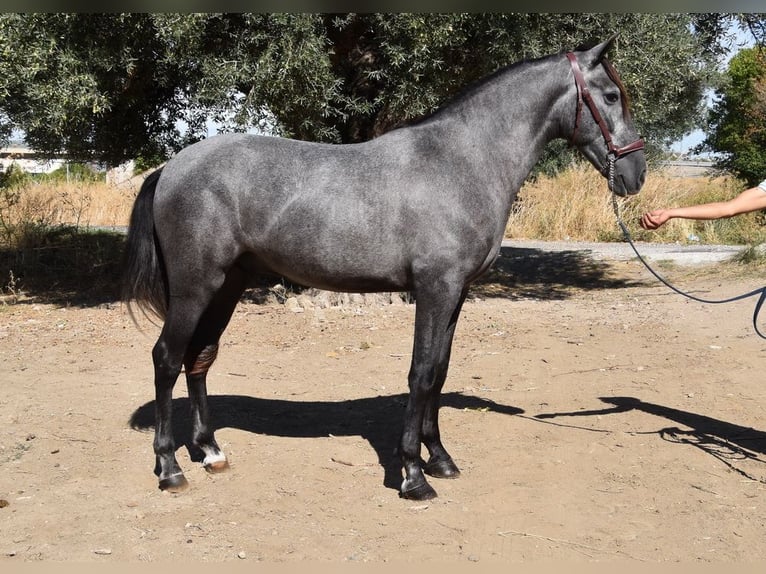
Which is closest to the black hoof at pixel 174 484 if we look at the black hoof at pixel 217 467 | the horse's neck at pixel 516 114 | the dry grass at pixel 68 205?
the black hoof at pixel 217 467

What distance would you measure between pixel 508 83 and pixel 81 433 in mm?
3731

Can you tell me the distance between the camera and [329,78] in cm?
888

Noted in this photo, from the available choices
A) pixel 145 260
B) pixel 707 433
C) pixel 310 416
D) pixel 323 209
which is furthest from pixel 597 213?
pixel 145 260

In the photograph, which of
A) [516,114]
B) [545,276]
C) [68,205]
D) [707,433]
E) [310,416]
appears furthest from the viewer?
[68,205]

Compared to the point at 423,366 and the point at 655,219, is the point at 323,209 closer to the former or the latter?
the point at 423,366

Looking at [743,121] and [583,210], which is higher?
[743,121]

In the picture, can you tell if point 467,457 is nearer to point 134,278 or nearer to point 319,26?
point 134,278

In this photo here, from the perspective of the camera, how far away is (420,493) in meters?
4.44

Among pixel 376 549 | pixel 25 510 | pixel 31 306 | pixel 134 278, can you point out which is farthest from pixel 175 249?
pixel 31 306

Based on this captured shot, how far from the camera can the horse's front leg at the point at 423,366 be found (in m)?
4.35

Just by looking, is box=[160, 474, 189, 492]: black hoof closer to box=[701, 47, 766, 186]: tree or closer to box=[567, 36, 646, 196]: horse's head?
box=[567, 36, 646, 196]: horse's head

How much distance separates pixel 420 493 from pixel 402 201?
1634 millimetres

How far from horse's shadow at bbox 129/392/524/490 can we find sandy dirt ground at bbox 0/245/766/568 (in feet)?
0.08

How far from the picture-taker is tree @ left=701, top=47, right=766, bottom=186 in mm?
20016
